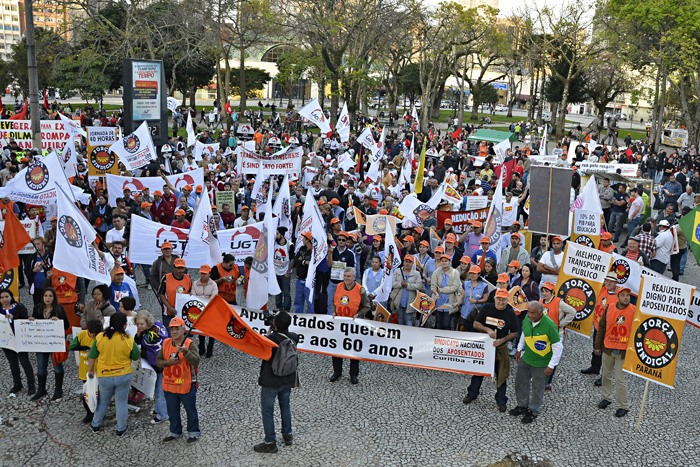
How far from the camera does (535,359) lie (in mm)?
7613

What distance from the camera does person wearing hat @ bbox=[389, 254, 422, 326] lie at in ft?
30.9

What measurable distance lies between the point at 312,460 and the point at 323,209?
22.8 ft

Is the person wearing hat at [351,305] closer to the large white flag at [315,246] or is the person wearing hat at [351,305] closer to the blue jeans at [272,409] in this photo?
the large white flag at [315,246]

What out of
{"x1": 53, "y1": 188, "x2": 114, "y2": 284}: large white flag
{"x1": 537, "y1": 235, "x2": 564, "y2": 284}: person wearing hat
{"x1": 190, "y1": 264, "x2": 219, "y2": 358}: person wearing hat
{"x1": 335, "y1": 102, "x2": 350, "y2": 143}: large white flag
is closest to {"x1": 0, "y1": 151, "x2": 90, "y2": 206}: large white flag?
{"x1": 53, "y1": 188, "x2": 114, "y2": 284}: large white flag

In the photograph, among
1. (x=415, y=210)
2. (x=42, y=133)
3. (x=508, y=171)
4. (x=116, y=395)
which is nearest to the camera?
(x=116, y=395)

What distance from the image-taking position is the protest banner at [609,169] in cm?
1917

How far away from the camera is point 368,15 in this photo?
38469mm

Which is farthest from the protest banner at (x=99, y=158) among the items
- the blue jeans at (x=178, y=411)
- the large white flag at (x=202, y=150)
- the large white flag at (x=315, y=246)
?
the blue jeans at (x=178, y=411)

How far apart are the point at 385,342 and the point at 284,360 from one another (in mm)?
2316

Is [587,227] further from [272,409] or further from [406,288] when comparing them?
[272,409]

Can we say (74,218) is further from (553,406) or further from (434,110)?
(434,110)

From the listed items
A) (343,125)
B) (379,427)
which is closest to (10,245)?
(379,427)

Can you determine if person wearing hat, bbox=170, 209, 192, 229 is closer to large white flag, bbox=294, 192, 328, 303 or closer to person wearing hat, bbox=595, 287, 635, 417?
large white flag, bbox=294, 192, 328, 303

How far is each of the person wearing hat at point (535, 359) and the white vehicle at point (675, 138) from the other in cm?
4392
